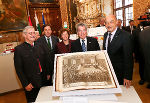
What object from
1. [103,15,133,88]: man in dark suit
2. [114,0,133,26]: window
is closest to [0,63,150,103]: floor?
[103,15,133,88]: man in dark suit

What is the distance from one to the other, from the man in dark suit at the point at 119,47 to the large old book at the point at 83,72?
0.60 metres

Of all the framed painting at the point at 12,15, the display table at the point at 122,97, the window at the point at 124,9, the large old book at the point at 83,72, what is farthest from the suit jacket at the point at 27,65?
the window at the point at 124,9

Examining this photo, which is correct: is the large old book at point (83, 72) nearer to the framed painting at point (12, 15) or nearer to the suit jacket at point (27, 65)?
the suit jacket at point (27, 65)

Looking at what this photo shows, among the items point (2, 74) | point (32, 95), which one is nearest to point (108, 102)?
point (32, 95)

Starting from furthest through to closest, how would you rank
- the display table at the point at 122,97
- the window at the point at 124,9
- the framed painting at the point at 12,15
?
1. the window at the point at 124,9
2. the framed painting at the point at 12,15
3. the display table at the point at 122,97

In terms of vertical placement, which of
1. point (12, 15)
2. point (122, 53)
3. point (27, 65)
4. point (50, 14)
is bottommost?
point (27, 65)

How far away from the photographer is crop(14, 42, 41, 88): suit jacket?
190cm

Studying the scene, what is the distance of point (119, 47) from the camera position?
1.71m

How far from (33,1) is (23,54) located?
8284 millimetres

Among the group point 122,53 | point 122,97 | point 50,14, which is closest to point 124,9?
point 50,14

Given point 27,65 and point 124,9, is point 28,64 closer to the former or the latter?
point 27,65

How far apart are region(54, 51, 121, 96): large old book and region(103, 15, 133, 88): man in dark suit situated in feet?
1.96

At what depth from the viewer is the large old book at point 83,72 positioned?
2.89 ft

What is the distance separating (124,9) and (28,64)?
9.05m
